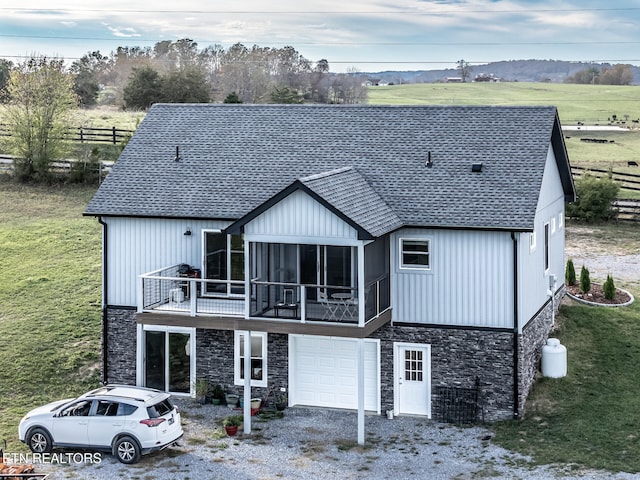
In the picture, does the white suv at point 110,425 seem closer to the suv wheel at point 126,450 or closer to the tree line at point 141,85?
the suv wheel at point 126,450

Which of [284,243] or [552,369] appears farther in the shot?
[552,369]

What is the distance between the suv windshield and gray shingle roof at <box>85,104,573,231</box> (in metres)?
6.12

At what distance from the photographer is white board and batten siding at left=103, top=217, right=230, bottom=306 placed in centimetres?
2773

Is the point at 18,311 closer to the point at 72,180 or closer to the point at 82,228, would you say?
the point at 82,228

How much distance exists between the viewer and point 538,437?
24109 mm

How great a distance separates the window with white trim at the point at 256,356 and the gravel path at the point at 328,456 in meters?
1.49

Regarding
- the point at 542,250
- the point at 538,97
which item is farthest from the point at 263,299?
the point at 538,97

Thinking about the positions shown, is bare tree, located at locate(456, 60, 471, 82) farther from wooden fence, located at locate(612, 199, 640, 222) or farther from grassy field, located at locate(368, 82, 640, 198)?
wooden fence, located at locate(612, 199, 640, 222)

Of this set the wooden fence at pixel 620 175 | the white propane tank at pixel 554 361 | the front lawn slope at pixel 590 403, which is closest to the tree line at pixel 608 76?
the wooden fence at pixel 620 175

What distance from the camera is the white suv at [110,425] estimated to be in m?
22.5

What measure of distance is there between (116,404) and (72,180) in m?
31.9

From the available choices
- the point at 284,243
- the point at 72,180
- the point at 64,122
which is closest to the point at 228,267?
the point at 284,243

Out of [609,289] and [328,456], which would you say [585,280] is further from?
[328,456]

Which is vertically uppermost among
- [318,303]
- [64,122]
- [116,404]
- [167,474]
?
[64,122]
